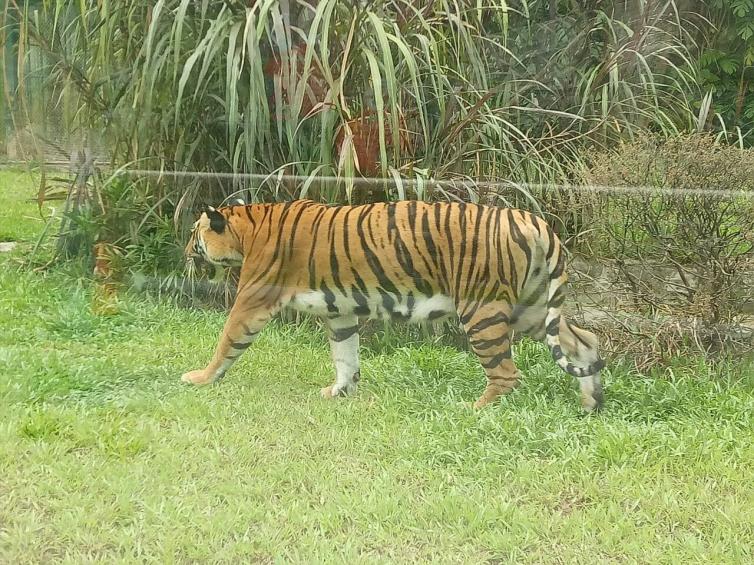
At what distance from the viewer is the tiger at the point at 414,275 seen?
155 centimetres

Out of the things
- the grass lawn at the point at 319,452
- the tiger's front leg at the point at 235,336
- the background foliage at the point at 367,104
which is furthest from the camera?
the tiger's front leg at the point at 235,336

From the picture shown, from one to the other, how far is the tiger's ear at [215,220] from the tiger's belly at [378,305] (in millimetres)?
204

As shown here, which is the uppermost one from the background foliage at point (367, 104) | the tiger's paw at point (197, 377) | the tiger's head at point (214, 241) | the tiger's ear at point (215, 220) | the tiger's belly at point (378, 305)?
the background foliage at point (367, 104)

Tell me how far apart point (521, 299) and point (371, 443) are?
0.45m

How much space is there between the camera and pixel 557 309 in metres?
1.56

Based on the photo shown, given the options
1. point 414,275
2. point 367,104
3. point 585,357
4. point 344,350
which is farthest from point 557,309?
point 367,104

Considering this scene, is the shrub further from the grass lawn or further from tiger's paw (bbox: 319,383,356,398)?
tiger's paw (bbox: 319,383,356,398)

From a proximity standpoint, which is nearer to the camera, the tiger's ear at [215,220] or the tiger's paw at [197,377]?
the tiger's paw at [197,377]

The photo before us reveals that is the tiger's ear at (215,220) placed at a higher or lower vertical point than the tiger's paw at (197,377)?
higher

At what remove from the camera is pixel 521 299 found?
1574mm

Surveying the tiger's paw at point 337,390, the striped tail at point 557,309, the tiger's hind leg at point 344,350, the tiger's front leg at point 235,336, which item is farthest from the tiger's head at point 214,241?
the striped tail at point 557,309

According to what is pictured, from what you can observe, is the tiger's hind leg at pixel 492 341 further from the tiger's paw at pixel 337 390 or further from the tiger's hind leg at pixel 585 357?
the tiger's paw at pixel 337 390

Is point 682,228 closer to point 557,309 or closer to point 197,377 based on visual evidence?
point 557,309

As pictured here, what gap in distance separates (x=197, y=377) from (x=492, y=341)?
1.85ft
